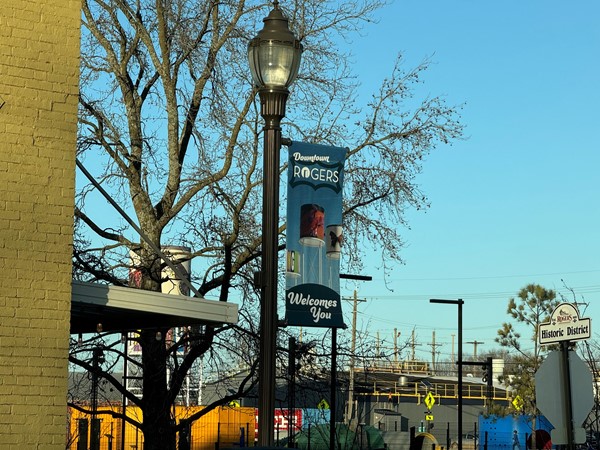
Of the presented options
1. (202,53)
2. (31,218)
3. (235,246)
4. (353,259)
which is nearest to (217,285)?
(235,246)

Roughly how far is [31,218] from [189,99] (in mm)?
13097

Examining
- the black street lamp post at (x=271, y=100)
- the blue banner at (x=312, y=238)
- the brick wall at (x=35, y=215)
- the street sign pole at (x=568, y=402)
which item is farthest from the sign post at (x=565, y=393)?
the brick wall at (x=35, y=215)

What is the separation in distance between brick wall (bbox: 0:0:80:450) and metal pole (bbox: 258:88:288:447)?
2.65m

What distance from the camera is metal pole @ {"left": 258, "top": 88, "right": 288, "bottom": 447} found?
A: 905cm

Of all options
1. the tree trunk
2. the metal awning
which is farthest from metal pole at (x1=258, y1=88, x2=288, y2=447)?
the tree trunk

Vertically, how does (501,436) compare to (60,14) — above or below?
below

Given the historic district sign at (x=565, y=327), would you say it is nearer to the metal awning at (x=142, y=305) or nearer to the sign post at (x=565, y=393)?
the sign post at (x=565, y=393)

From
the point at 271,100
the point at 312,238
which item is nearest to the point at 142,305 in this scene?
the point at 312,238

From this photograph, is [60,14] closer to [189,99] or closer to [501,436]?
[189,99]

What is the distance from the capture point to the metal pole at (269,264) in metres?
9.05

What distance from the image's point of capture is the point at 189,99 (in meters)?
23.8

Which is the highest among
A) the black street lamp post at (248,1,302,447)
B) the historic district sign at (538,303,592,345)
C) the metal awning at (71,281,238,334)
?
the black street lamp post at (248,1,302,447)

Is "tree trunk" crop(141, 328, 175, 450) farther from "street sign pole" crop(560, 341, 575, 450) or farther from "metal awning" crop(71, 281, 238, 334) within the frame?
"street sign pole" crop(560, 341, 575, 450)

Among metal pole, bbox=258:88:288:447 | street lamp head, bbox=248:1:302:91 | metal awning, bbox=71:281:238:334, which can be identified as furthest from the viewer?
metal awning, bbox=71:281:238:334
